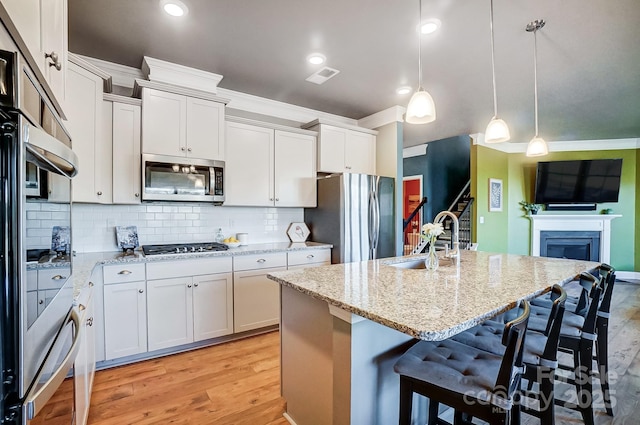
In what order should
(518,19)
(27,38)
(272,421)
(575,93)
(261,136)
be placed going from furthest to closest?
1. (575,93)
2. (261,136)
3. (518,19)
4. (272,421)
5. (27,38)

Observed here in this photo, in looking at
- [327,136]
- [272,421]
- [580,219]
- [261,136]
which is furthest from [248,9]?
[580,219]

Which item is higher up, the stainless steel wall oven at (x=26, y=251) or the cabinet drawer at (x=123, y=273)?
the stainless steel wall oven at (x=26, y=251)

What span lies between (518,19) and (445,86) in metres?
1.20

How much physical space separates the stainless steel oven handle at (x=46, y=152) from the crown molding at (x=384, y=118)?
3.64 metres

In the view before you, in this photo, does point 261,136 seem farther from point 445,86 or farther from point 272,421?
point 272,421

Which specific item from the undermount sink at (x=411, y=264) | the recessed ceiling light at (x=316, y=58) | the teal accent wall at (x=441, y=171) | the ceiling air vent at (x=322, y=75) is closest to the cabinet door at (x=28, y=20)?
the recessed ceiling light at (x=316, y=58)

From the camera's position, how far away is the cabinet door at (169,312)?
8.60 feet

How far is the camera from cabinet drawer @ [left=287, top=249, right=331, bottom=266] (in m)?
3.35

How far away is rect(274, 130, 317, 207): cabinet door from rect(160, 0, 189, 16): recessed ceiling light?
1561 mm

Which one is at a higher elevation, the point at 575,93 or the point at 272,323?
the point at 575,93

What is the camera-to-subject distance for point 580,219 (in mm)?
6234

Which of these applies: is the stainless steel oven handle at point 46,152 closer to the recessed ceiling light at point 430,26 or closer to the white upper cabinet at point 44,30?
the white upper cabinet at point 44,30

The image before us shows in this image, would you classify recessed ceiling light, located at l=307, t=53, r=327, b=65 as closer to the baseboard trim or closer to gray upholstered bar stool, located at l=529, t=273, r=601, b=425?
gray upholstered bar stool, located at l=529, t=273, r=601, b=425

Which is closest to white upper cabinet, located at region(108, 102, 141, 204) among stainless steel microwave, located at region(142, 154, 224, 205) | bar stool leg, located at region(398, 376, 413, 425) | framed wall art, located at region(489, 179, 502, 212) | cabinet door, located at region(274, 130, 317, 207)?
stainless steel microwave, located at region(142, 154, 224, 205)
